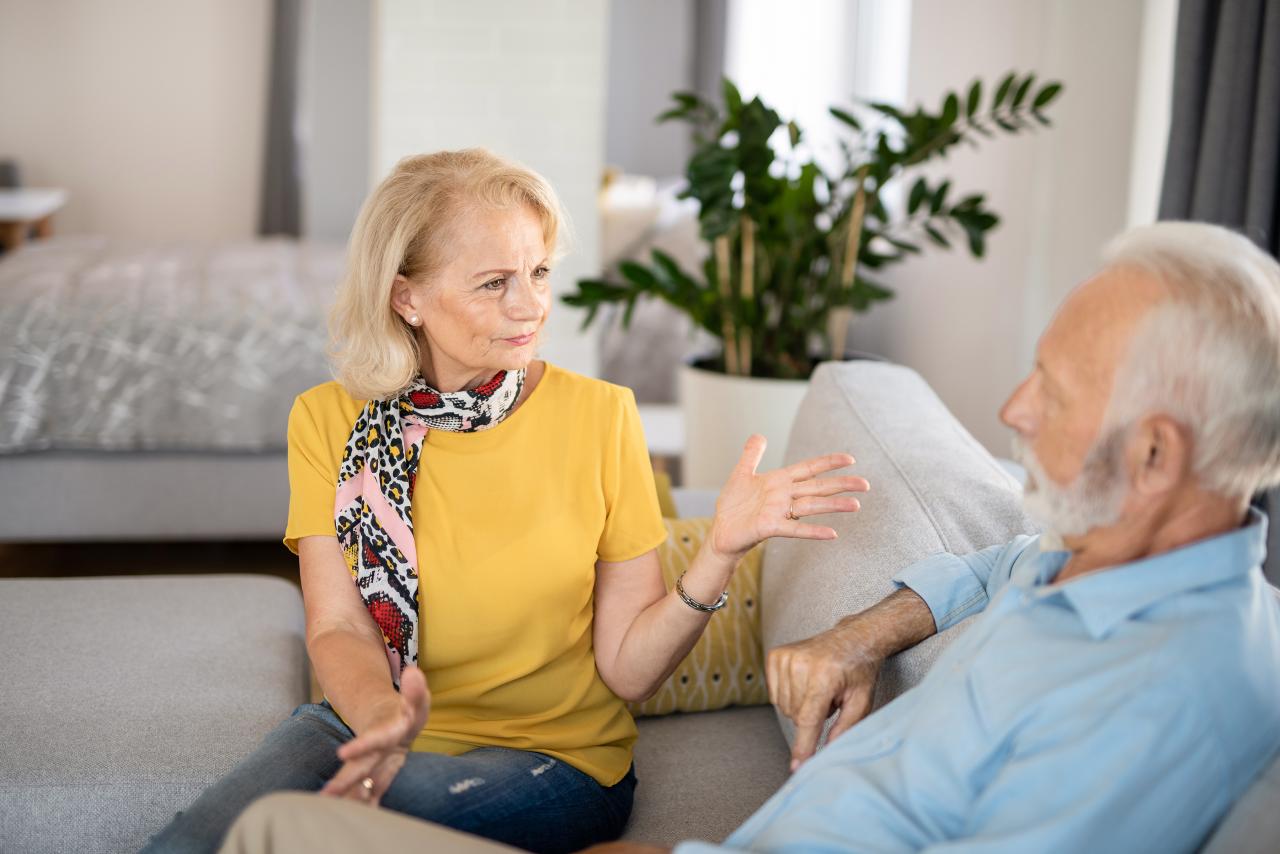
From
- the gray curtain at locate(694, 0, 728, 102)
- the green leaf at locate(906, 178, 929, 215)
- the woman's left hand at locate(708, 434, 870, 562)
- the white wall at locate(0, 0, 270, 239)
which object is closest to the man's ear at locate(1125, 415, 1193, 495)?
the woman's left hand at locate(708, 434, 870, 562)

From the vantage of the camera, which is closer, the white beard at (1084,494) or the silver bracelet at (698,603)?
the white beard at (1084,494)

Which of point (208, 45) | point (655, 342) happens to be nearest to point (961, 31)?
point (655, 342)

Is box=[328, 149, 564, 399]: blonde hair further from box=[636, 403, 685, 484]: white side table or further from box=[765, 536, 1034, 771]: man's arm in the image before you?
box=[636, 403, 685, 484]: white side table

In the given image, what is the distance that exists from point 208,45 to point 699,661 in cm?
660

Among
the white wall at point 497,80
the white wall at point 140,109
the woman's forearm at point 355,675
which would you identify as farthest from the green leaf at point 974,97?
the white wall at point 140,109

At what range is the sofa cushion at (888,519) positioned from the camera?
5.07 ft

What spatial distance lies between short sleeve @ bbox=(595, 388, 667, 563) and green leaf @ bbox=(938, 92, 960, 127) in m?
1.76

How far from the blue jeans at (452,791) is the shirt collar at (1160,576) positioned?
2.13ft

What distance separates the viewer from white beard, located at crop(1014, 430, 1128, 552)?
→ 3.47ft

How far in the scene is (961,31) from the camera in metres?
3.80

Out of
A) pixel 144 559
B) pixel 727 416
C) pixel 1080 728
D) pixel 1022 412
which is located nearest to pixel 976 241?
pixel 727 416

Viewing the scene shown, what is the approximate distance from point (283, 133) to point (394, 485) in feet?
20.2

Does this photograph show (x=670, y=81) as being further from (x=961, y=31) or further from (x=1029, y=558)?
(x=1029, y=558)

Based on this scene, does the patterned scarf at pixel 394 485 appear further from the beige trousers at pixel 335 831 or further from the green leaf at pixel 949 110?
the green leaf at pixel 949 110
